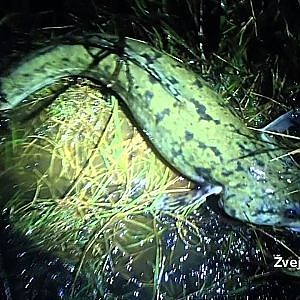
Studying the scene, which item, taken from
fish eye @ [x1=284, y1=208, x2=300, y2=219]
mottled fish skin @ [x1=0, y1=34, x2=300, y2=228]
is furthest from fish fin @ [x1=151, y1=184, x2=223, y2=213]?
A: fish eye @ [x1=284, y1=208, x2=300, y2=219]

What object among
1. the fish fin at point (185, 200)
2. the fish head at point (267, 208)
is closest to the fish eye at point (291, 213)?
the fish head at point (267, 208)

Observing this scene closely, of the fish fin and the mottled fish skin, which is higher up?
the mottled fish skin

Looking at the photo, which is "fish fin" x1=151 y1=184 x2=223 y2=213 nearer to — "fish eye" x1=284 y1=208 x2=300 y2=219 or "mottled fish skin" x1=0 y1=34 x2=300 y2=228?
"mottled fish skin" x1=0 y1=34 x2=300 y2=228

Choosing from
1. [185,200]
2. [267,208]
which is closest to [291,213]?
[267,208]

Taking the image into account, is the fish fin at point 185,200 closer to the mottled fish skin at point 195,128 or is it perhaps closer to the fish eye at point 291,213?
the mottled fish skin at point 195,128

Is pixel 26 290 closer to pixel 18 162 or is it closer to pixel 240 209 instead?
pixel 18 162

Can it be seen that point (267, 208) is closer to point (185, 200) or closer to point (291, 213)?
point (291, 213)
